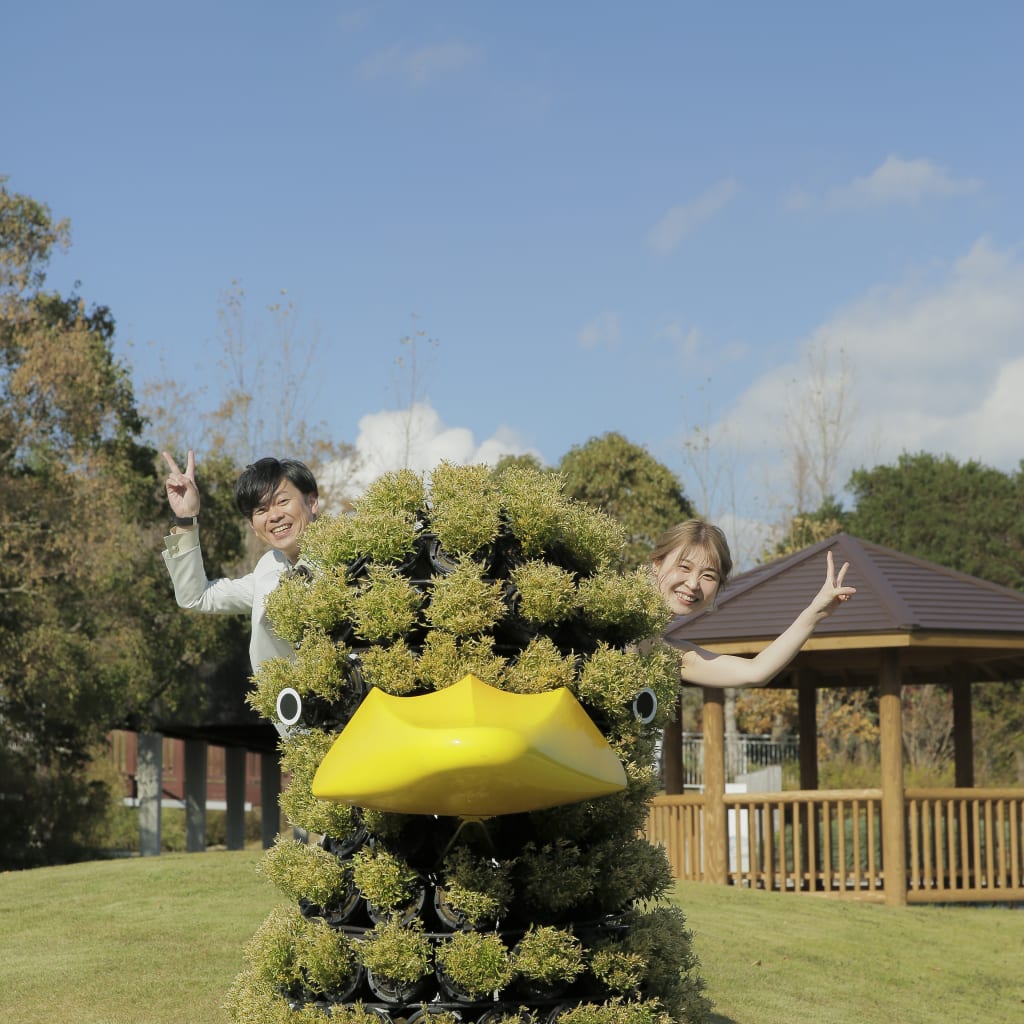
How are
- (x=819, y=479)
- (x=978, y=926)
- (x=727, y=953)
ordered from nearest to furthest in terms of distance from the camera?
(x=727, y=953) < (x=978, y=926) < (x=819, y=479)

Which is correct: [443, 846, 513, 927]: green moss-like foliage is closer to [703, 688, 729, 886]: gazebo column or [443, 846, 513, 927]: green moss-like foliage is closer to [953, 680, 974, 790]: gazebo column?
[703, 688, 729, 886]: gazebo column

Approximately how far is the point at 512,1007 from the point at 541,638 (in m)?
1.08

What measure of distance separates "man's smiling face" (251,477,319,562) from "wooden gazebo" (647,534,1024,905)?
9.72m

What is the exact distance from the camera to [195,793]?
25.8m

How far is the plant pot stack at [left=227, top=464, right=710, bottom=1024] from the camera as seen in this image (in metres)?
3.79

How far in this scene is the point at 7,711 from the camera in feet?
69.7

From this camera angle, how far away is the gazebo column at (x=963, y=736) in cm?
1681

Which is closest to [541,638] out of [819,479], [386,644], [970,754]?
[386,644]

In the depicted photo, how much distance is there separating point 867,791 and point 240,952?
8.13 meters

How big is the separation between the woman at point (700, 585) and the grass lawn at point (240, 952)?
3.52 m

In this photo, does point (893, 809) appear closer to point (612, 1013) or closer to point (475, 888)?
point (612, 1013)

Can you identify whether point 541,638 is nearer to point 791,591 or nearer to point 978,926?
point 978,926

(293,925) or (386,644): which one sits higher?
(386,644)

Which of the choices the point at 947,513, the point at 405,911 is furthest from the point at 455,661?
the point at 947,513
